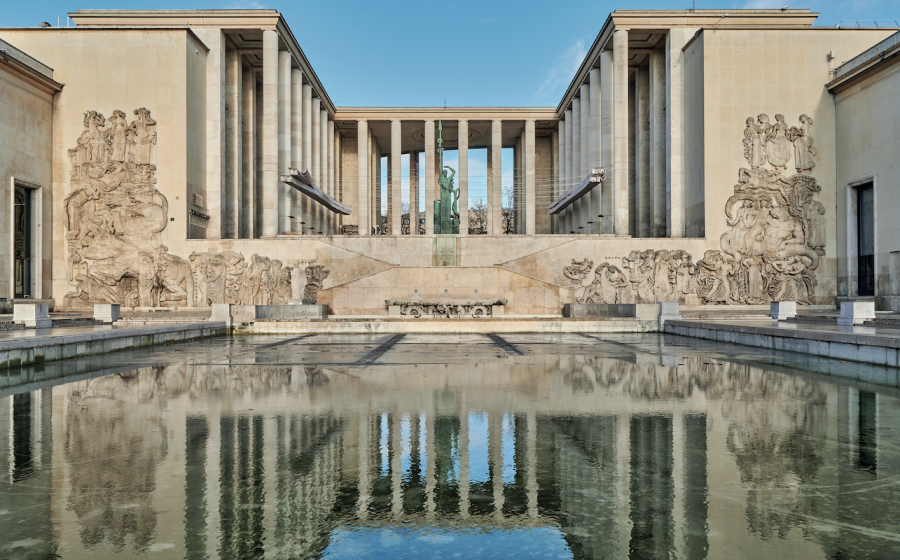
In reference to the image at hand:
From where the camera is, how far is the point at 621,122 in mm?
32188

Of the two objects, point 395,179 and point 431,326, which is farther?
point 395,179

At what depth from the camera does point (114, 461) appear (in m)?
4.03

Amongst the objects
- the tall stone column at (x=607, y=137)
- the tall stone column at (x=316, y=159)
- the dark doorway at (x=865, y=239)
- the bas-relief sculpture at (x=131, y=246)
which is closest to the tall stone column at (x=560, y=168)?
the tall stone column at (x=607, y=137)

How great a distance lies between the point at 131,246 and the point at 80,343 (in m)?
19.0

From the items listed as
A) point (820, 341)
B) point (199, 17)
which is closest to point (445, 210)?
point (199, 17)

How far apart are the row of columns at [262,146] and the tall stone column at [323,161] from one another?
0.88 meters

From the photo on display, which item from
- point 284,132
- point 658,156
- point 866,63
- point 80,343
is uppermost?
point 866,63

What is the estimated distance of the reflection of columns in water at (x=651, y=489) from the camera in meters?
2.71

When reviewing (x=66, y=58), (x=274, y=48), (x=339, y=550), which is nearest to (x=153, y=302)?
(x=66, y=58)

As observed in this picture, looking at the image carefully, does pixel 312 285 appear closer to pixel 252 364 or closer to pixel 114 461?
pixel 252 364

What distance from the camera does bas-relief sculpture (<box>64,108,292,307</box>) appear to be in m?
27.4

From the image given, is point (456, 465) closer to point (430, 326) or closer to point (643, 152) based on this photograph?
point (430, 326)

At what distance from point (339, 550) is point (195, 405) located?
155 inches

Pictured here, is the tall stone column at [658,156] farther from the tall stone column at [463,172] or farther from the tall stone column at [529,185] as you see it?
the tall stone column at [463,172]
